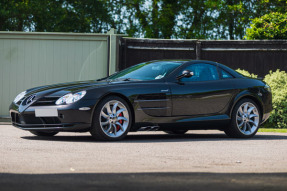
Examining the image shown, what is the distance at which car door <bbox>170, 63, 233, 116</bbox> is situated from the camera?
399 inches

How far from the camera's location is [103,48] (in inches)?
637

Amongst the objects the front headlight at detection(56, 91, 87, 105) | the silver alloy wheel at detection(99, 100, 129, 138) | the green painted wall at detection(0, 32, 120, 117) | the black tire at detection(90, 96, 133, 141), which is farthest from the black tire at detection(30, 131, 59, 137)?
the green painted wall at detection(0, 32, 120, 117)

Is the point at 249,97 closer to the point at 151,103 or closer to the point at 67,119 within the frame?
the point at 151,103

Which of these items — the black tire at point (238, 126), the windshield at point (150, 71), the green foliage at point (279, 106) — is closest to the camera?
the windshield at point (150, 71)

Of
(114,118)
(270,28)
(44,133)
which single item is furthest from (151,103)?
(270,28)

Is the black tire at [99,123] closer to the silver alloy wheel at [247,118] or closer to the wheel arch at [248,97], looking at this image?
the wheel arch at [248,97]

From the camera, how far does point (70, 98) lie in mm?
9273

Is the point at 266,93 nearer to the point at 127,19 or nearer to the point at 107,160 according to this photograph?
the point at 107,160

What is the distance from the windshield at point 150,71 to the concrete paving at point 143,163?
110cm

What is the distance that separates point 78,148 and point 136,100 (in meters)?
1.62

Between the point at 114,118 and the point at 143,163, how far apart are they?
2.53 meters

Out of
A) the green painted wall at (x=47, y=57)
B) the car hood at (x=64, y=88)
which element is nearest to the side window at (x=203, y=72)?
the car hood at (x=64, y=88)

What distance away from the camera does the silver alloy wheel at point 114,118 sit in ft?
30.9

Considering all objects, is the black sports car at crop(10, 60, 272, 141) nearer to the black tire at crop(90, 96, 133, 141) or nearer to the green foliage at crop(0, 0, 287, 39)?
the black tire at crop(90, 96, 133, 141)
